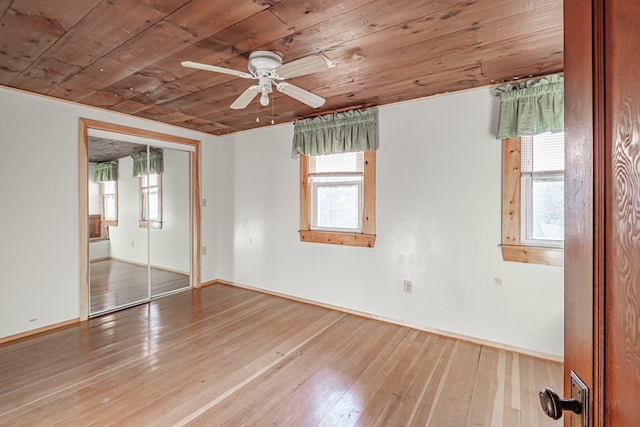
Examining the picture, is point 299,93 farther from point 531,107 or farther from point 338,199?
point 531,107

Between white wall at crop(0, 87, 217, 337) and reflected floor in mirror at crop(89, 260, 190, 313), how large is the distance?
25 cm

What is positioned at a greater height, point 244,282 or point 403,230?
point 403,230

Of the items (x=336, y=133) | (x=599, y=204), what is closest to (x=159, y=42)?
(x=336, y=133)

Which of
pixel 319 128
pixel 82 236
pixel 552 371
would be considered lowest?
pixel 552 371

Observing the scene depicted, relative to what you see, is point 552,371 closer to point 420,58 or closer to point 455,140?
point 455,140

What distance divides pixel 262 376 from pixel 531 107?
3.00 meters

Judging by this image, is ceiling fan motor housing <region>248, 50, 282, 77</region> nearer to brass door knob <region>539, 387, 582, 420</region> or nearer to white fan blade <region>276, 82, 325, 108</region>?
white fan blade <region>276, 82, 325, 108</region>

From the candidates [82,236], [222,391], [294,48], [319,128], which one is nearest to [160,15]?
[294,48]

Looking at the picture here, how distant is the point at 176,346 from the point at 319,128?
8.83 feet

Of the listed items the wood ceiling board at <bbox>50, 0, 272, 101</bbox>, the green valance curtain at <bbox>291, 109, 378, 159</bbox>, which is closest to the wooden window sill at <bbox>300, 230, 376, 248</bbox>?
the green valance curtain at <bbox>291, 109, 378, 159</bbox>

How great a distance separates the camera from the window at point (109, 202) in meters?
3.59

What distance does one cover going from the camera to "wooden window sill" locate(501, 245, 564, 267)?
2.55 metres

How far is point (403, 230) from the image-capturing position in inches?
128

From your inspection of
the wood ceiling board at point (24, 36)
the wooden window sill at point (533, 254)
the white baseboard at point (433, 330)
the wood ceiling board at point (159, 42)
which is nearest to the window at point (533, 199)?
the wooden window sill at point (533, 254)
